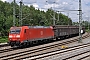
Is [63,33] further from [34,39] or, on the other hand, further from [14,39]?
[14,39]

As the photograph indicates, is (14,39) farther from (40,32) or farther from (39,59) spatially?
(39,59)

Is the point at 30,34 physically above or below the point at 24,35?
below

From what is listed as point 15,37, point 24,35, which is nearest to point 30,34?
point 24,35

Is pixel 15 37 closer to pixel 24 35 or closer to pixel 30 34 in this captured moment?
pixel 24 35

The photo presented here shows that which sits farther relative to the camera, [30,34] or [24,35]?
[30,34]

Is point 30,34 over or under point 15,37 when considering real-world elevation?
over

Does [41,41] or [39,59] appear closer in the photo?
[39,59]

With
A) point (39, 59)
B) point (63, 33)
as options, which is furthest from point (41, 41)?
point (39, 59)

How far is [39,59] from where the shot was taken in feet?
71.5

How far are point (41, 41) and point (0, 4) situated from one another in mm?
62957

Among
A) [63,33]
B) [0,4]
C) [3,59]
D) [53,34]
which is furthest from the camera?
[0,4]

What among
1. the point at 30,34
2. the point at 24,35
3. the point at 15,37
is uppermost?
the point at 24,35

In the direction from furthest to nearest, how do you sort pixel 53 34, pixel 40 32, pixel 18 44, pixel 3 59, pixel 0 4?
pixel 0 4, pixel 53 34, pixel 40 32, pixel 18 44, pixel 3 59

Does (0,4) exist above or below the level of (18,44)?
above
